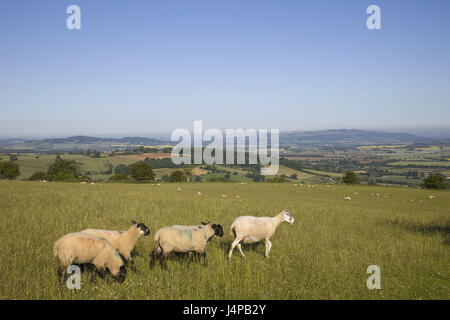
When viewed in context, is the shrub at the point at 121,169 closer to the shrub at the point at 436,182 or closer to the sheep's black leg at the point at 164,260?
the shrub at the point at 436,182

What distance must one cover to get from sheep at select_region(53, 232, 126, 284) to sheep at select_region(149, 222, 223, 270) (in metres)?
1.26

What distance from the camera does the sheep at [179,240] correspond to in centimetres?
810

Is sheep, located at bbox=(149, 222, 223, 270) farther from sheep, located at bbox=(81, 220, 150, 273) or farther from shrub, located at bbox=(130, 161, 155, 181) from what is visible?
shrub, located at bbox=(130, 161, 155, 181)

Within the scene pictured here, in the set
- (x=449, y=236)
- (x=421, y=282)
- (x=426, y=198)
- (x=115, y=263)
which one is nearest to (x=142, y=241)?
(x=115, y=263)

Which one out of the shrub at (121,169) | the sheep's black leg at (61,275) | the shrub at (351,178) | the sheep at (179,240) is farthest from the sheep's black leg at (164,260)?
the shrub at (121,169)

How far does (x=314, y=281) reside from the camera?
7684 millimetres

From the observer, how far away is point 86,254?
6742 mm

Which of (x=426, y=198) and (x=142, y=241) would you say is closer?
(x=142, y=241)

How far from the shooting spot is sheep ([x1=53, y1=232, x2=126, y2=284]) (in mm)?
6582

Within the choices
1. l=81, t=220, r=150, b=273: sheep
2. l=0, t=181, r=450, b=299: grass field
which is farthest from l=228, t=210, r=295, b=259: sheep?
l=81, t=220, r=150, b=273: sheep

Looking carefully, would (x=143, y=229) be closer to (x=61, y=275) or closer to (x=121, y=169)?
(x=61, y=275)

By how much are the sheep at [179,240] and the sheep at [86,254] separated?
1259 millimetres
